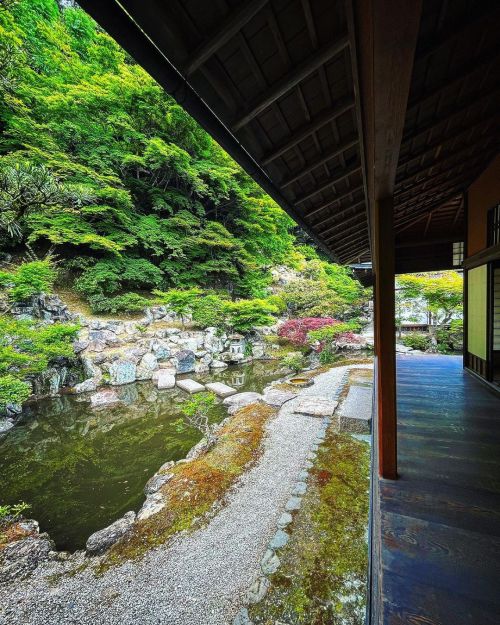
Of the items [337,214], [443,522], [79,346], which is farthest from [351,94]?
[79,346]

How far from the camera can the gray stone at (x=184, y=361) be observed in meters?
9.42

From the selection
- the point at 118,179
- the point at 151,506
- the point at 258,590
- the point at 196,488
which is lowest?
the point at 151,506

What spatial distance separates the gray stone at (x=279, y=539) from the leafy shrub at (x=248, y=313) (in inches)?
359

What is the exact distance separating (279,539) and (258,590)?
1.46 feet

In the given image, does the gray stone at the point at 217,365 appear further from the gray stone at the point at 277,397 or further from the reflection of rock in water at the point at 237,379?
the gray stone at the point at 277,397

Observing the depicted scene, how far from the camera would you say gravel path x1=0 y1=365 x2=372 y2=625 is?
204 cm

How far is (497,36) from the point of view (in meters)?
1.40

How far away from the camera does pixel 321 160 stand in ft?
6.23

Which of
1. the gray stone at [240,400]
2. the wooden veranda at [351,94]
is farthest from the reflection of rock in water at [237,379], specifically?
the wooden veranda at [351,94]

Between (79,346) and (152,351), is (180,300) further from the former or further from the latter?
(79,346)

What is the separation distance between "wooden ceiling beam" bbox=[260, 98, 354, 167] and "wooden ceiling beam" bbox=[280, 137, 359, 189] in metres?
0.27

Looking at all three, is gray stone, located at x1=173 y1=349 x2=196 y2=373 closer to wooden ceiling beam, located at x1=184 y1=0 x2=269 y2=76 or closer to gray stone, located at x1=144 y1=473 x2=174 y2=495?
gray stone, located at x1=144 y1=473 x2=174 y2=495

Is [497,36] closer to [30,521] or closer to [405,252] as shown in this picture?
[405,252]

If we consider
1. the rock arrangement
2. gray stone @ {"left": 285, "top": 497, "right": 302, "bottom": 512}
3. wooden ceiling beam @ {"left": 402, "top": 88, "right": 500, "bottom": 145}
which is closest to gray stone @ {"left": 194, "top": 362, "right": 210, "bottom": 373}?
the rock arrangement
